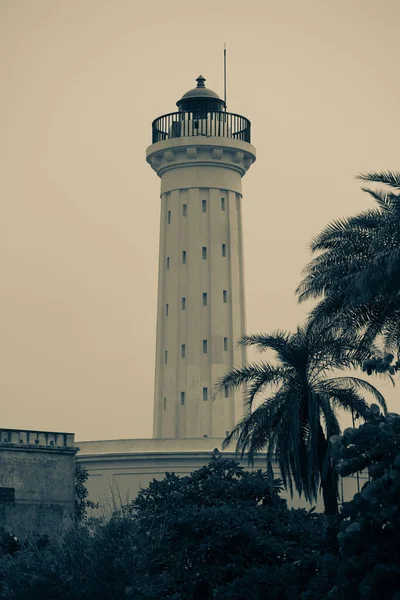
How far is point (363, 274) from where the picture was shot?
116 feet

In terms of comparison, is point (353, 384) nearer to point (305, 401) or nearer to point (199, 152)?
point (305, 401)

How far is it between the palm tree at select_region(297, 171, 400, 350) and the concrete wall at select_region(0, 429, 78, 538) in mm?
21357

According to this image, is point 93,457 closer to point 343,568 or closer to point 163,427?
point 163,427

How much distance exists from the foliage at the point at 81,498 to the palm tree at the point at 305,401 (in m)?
20.4

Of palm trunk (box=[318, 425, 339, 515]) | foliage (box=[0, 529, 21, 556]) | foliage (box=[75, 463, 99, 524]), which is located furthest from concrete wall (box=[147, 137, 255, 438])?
palm trunk (box=[318, 425, 339, 515])

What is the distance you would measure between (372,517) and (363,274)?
1004 cm

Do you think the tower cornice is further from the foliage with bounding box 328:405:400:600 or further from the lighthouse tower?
the foliage with bounding box 328:405:400:600

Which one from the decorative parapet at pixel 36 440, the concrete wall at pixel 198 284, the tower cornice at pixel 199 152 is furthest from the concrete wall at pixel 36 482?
the tower cornice at pixel 199 152

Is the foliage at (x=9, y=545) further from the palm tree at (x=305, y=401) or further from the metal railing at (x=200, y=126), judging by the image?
the metal railing at (x=200, y=126)

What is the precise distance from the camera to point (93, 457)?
73.7 meters

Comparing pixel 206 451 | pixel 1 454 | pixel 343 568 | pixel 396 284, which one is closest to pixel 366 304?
pixel 396 284

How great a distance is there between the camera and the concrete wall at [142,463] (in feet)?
236

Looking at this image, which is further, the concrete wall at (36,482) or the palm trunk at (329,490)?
the concrete wall at (36,482)

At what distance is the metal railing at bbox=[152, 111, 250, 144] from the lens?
79.7m
